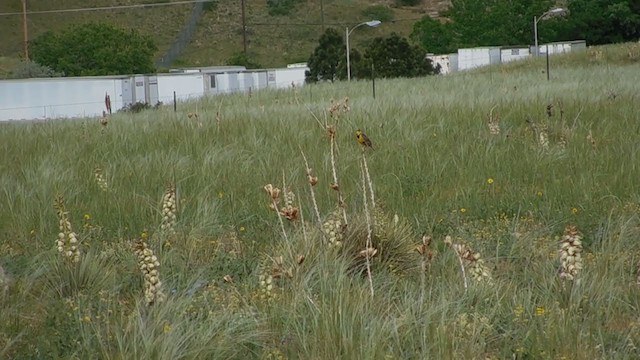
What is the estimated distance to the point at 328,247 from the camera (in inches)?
156

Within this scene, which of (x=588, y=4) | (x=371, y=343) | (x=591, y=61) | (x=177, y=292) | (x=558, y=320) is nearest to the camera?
(x=371, y=343)

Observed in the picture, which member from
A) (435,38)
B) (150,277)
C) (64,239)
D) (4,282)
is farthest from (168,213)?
(435,38)

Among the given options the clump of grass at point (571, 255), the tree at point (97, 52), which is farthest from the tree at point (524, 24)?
the clump of grass at point (571, 255)

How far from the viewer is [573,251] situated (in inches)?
135

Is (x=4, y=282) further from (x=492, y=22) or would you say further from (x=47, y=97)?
(x=492, y=22)

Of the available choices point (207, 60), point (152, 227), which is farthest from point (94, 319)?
point (207, 60)

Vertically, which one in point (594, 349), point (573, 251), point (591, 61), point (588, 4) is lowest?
point (594, 349)

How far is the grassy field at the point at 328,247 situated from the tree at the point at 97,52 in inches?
1969

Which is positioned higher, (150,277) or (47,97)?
(47,97)

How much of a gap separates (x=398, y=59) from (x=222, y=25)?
147 feet

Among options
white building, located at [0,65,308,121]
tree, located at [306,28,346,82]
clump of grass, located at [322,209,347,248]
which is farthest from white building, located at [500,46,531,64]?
clump of grass, located at [322,209,347,248]

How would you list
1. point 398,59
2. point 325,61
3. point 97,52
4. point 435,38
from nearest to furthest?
1. point 398,59
2. point 325,61
3. point 97,52
4. point 435,38

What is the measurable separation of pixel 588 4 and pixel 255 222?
52500 mm

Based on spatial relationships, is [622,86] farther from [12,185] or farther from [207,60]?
[207,60]
